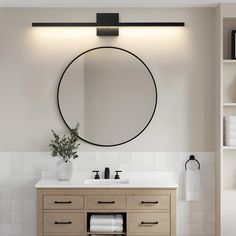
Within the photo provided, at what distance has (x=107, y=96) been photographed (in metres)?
4.60

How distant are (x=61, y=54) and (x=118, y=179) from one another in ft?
4.12

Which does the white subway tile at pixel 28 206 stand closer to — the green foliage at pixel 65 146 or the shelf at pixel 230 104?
the green foliage at pixel 65 146

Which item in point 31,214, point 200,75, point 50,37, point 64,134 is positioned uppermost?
point 50,37

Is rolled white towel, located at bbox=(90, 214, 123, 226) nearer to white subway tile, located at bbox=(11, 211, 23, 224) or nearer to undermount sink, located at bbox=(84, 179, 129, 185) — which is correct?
undermount sink, located at bbox=(84, 179, 129, 185)

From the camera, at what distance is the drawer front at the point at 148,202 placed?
4164mm

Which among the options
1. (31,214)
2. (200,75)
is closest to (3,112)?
(31,214)

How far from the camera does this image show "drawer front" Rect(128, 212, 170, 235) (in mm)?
4176

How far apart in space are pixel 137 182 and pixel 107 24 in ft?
4.73

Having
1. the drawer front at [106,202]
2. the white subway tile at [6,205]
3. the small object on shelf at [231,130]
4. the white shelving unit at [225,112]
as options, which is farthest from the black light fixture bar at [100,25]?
the white subway tile at [6,205]

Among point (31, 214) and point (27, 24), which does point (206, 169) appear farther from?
point (27, 24)

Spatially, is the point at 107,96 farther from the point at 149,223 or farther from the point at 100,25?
the point at 149,223

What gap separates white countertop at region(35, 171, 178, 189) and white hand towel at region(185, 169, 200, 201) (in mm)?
139

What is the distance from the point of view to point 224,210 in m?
4.42

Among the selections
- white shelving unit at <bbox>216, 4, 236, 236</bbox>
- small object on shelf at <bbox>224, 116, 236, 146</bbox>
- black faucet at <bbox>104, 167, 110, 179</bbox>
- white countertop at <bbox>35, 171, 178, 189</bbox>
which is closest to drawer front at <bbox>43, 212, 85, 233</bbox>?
white countertop at <bbox>35, 171, 178, 189</bbox>
